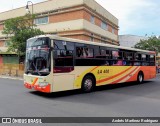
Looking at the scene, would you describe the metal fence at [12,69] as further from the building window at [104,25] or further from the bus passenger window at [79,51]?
the building window at [104,25]

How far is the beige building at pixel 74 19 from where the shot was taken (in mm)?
28172

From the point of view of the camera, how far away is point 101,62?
13352mm

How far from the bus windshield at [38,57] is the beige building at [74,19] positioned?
17.0 metres

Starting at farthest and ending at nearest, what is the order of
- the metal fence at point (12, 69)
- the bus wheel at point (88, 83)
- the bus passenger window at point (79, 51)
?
1. the metal fence at point (12, 69)
2. the bus wheel at point (88, 83)
3. the bus passenger window at point (79, 51)

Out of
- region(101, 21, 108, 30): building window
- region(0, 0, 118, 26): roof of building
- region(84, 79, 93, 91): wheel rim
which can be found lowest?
region(84, 79, 93, 91): wheel rim

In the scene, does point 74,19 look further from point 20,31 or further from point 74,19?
point 20,31

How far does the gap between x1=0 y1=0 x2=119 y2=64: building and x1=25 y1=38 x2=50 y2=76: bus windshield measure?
17018mm

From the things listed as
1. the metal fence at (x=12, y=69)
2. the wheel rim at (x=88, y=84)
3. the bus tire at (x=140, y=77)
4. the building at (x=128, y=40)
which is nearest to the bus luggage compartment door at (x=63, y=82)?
the wheel rim at (x=88, y=84)

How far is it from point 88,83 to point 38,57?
3392 millimetres

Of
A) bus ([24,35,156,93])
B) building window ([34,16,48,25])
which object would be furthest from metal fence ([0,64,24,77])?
bus ([24,35,156,93])

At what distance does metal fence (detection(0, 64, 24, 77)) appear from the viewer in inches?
989

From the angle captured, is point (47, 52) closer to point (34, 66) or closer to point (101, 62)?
point (34, 66)

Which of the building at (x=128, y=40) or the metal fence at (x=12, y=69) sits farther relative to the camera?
the building at (x=128, y=40)

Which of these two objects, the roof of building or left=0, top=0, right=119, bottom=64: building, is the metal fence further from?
the roof of building
